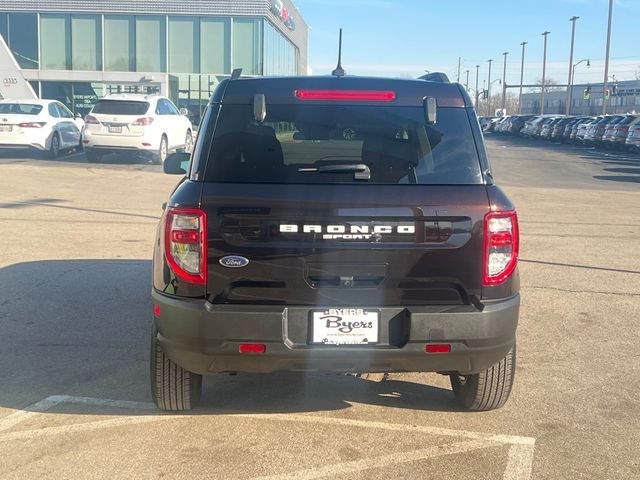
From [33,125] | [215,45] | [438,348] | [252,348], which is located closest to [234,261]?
[252,348]

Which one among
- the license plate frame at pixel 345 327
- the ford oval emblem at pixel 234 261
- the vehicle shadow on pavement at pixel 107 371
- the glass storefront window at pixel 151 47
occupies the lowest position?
the vehicle shadow on pavement at pixel 107 371

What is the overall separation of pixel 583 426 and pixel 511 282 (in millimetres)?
1077

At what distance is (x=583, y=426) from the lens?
439cm

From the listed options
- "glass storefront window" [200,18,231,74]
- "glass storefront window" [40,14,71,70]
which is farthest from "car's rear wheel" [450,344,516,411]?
"glass storefront window" [40,14,71,70]

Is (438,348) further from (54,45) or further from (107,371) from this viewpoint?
(54,45)

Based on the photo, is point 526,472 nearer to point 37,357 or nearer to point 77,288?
point 37,357

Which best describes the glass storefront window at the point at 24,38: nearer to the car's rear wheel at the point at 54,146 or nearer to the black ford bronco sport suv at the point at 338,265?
the car's rear wheel at the point at 54,146

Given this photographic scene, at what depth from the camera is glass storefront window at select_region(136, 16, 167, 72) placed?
132 ft

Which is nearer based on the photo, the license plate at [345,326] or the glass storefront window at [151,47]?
the license plate at [345,326]

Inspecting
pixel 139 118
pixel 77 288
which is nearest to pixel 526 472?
pixel 77 288

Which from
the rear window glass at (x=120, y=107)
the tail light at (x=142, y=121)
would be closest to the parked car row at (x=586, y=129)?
the tail light at (x=142, y=121)

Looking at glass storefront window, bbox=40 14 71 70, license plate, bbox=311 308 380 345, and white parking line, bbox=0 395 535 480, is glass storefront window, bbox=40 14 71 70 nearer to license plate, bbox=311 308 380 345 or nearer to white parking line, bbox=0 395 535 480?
white parking line, bbox=0 395 535 480

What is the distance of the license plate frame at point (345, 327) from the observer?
376 centimetres

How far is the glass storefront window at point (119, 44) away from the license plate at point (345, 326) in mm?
39130
